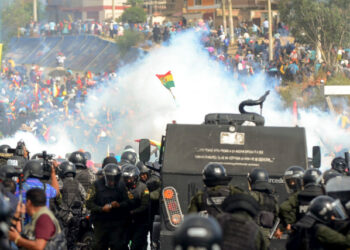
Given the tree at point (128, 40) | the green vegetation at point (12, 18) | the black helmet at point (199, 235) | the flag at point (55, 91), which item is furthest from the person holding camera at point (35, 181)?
the green vegetation at point (12, 18)

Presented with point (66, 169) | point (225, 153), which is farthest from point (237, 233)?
Result: point (66, 169)

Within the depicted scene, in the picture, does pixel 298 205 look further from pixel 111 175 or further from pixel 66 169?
pixel 66 169

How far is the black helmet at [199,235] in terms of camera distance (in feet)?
16.1

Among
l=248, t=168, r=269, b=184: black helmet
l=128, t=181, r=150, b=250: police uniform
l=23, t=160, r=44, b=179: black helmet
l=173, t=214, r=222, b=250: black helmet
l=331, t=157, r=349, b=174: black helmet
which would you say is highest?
l=173, t=214, r=222, b=250: black helmet

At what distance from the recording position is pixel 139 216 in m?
12.2

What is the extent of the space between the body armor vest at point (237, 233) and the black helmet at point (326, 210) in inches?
30.6

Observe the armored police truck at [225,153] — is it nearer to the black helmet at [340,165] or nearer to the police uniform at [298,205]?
the police uniform at [298,205]

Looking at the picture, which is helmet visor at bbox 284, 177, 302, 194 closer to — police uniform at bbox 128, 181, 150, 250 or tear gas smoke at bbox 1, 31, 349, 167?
police uniform at bbox 128, 181, 150, 250

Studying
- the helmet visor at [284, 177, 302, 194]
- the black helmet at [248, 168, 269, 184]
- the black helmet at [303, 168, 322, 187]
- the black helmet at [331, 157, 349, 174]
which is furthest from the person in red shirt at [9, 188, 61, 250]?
the black helmet at [331, 157, 349, 174]

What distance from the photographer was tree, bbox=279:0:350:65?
38.5 meters

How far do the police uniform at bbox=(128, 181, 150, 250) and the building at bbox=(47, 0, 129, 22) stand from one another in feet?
208

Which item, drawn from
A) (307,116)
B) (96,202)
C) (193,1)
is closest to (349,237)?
(96,202)

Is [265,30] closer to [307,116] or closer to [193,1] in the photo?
[307,116]

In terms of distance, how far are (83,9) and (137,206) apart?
66.2 m
